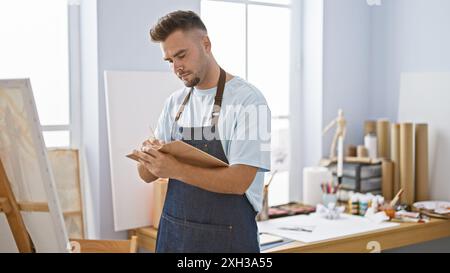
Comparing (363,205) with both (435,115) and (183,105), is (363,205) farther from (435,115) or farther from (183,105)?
(183,105)

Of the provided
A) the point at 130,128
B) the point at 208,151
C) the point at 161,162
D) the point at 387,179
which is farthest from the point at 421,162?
the point at 161,162

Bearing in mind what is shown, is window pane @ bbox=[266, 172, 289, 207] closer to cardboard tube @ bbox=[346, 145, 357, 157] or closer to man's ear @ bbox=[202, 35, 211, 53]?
cardboard tube @ bbox=[346, 145, 357, 157]

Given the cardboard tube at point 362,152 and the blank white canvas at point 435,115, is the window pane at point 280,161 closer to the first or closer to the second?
the cardboard tube at point 362,152

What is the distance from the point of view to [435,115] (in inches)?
135

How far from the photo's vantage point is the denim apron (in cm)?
206

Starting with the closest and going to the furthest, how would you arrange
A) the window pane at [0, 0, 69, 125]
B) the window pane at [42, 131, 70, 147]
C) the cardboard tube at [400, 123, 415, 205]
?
the window pane at [0, 0, 69, 125], the window pane at [42, 131, 70, 147], the cardboard tube at [400, 123, 415, 205]

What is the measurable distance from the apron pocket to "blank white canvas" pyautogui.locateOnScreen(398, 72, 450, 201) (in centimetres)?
178

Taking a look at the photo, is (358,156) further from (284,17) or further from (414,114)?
(284,17)

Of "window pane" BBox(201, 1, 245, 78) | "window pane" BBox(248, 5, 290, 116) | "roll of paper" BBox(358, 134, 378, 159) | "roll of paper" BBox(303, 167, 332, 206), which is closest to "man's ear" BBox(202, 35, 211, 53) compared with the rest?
"window pane" BBox(201, 1, 245, 78)

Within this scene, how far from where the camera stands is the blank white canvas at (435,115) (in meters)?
3.39

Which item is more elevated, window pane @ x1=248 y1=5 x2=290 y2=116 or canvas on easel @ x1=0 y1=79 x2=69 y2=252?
window pane @ x1=248 y1=5 x2=290 y2=116

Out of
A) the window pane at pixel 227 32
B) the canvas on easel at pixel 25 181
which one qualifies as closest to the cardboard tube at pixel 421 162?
the window pane at pixel 227 32

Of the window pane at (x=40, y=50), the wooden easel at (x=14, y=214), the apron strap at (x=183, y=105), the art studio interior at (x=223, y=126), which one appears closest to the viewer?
the wooden easel at (x=14, y=214)

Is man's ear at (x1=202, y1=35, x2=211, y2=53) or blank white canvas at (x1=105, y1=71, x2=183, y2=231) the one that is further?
blank white canvas at (x1=105, y1=71, x2=183, y2=231)
